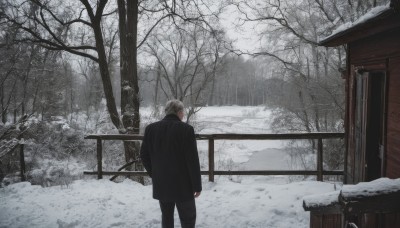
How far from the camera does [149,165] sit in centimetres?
408

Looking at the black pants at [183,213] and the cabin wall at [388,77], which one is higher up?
the cabin wall at [388,77]

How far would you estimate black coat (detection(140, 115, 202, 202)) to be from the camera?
376 cm

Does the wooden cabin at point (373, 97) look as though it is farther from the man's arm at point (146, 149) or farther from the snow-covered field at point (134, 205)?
the man's arm at point (146, 149)

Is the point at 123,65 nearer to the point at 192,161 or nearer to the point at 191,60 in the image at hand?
the point at 192,161

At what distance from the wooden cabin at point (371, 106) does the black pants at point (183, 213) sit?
1342 millimetres

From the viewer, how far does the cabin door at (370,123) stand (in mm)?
4965

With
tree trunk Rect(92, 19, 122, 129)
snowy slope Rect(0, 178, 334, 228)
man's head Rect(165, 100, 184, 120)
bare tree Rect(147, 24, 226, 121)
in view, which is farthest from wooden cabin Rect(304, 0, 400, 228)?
bare tree Rect(147, 24, 226, 121)

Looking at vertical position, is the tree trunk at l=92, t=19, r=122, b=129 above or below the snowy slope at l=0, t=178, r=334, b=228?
above

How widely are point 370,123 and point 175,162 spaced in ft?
10.2

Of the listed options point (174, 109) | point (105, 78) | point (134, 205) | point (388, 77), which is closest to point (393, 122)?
point (388, 77)

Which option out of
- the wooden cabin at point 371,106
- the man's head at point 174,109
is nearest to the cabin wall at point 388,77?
the wooden cabin at point 371,106

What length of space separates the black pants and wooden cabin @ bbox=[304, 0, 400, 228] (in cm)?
134

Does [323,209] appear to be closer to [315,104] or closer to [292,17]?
[315,104]

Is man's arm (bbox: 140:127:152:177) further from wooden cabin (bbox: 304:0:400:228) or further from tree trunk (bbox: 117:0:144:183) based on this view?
tree trunk (bbox: 117:0:144:183)
